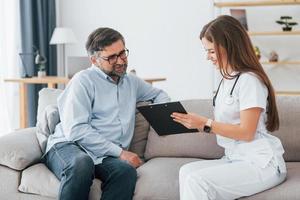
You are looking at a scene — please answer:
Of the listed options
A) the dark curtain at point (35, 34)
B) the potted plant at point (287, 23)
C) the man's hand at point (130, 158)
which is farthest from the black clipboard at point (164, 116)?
the dark curtain at point (35, 34)

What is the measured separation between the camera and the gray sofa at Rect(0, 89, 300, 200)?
2.08 meters

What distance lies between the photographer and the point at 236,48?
78.0 inches

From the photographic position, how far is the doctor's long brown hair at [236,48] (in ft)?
6.50

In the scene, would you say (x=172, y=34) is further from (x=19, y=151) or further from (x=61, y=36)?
(x=19, y=151)

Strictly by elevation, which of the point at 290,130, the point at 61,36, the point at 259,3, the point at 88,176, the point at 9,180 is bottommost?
the point at 9,180

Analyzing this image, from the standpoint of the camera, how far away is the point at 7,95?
16.1ft

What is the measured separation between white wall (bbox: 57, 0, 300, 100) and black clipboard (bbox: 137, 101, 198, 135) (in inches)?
124

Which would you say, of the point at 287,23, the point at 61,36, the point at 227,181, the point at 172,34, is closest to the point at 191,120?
the point at 227,181

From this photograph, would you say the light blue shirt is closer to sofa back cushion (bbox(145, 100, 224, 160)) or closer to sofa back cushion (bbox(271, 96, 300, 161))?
sofa back cushion (bbox(145, 100, 224, 160))

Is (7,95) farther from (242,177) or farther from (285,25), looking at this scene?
(242,177)

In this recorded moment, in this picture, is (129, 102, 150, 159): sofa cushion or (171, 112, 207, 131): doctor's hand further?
(129, 102, 150, 159): sofa cushion

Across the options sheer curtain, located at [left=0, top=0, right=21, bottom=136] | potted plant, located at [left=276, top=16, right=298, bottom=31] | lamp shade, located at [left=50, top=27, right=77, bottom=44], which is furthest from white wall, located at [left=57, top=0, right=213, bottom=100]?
sheer curtain, located at [left=0, top=0, right=21, bottom=136]

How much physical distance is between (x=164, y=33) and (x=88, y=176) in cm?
358

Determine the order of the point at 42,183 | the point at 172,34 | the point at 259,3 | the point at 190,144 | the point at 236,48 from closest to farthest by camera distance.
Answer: the point at 236,48
the point at 42,183
the point at 190,144
the point at 259,3
the point at 172,34
